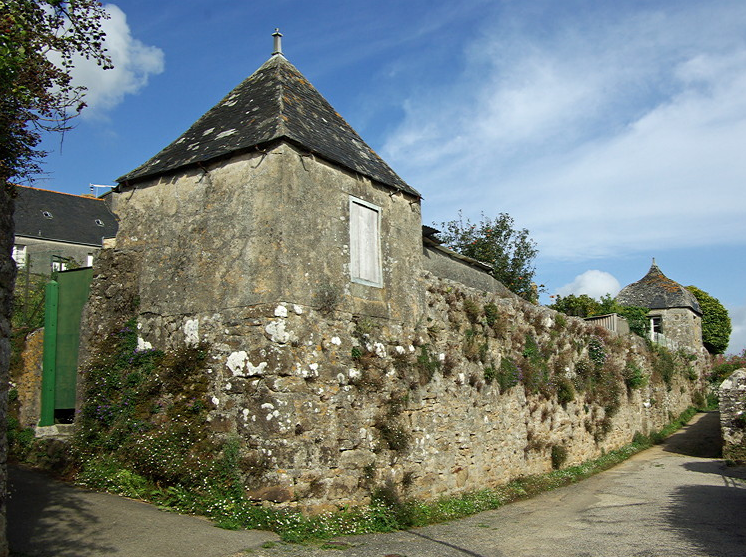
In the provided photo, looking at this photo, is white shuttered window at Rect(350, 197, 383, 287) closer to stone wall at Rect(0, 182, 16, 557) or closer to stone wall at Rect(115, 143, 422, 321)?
stone wall at Rect(115, 143, 422, 321)

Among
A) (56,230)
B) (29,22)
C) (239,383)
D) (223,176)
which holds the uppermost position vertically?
(56,230)

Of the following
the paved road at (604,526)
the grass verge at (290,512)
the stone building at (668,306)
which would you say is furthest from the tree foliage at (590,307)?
the grass verge at (290,512)

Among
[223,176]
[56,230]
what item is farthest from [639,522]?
[56,230]

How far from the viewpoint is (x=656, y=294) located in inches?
1330

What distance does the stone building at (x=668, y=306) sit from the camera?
32.2 metres

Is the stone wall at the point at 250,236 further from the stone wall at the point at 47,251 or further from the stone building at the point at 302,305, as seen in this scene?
the stone wall at the point at 47,251

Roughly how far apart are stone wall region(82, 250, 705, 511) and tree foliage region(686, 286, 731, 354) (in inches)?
1040

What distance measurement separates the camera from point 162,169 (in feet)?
32.1

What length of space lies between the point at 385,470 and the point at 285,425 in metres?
2.17

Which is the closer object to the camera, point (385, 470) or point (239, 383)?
point (239, 383)

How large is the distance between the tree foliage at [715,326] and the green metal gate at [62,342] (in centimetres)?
3685

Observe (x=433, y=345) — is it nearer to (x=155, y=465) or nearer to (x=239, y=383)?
(x=239, y=383)

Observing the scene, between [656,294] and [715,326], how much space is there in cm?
662

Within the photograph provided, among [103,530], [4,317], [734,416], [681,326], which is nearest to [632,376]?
[734,416]
